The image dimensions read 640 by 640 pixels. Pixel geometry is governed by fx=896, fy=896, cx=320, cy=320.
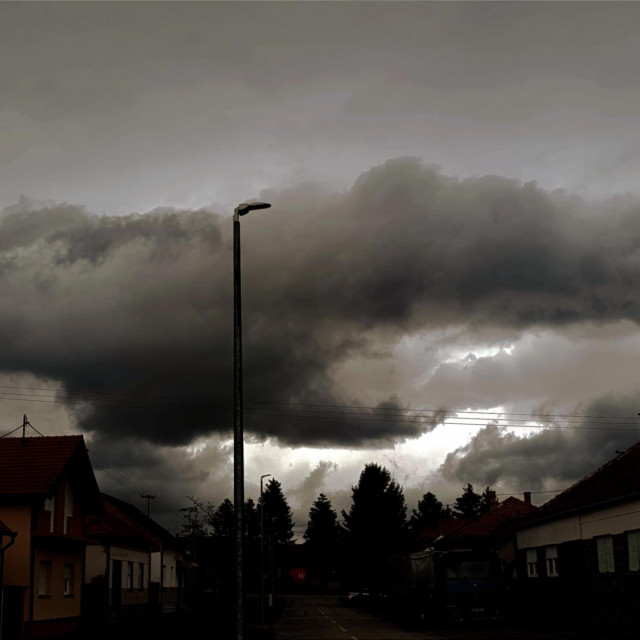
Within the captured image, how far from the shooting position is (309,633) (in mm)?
33250

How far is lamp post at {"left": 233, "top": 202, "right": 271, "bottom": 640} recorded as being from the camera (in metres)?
15.4

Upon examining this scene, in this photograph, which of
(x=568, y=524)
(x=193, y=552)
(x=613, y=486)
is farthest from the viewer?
(x=193, y=552)

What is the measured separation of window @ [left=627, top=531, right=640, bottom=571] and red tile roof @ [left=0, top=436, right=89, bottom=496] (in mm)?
18370

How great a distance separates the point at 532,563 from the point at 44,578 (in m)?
21.7

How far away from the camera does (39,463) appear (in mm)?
29688

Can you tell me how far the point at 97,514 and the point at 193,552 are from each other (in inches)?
1703

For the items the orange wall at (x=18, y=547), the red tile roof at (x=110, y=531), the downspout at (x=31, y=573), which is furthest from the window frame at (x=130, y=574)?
the orange wall at (x=18, y=547)

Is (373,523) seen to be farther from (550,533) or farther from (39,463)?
(39,463)

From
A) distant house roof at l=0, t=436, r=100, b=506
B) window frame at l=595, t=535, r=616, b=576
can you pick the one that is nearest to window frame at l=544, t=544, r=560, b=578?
window frame at l=595, t=535, r=616, b=576

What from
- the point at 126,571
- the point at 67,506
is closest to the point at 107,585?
the point at 126,571

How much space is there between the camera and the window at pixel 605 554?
30312 millimetres

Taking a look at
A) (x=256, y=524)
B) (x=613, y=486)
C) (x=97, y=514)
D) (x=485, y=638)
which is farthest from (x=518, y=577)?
(x=256, y=524)

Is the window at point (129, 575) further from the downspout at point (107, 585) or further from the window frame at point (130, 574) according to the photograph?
the downspout at point (107, 585)

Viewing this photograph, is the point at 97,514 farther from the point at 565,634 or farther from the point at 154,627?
the point at 565,634
